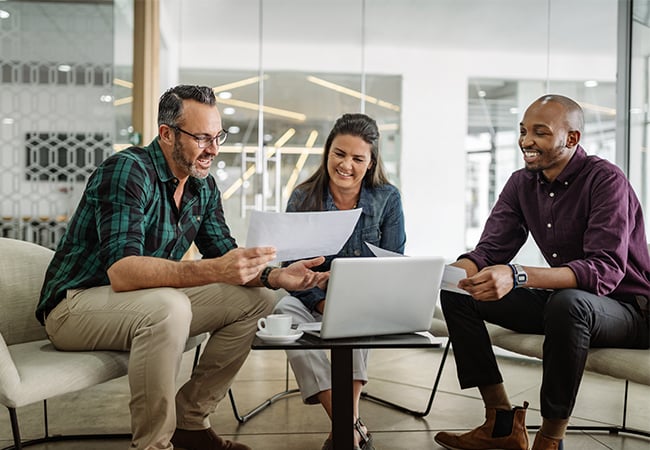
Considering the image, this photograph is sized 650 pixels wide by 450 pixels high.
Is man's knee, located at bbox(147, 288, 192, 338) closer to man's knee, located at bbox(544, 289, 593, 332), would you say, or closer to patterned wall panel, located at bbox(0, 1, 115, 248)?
man's knee, located at bbox(544, 289, 593, 332)

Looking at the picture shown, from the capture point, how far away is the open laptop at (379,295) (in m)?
1.62

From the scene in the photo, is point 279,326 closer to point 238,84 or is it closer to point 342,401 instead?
point 342,401

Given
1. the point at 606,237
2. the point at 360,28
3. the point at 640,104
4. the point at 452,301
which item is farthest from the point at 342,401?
the point at 360,28

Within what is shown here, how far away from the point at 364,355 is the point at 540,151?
93 cm

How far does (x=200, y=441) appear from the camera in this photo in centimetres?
226

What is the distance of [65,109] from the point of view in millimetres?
4328

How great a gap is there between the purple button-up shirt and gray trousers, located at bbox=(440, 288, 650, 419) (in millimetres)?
87

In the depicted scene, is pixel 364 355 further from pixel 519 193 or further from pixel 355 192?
pixel 519 193

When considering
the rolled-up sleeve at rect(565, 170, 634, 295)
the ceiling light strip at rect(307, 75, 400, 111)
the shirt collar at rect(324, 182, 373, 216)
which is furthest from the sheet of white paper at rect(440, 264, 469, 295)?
the ceiling light strip at rect(307, 75, 400, 111)

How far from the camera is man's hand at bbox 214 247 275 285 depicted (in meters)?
1.79

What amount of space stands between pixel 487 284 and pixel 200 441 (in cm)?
106

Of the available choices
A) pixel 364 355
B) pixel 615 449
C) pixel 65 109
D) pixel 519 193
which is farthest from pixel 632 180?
pixel 65 109

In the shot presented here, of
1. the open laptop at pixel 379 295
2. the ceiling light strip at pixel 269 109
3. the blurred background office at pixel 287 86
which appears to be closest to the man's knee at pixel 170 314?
the open laptop at pixel 379 295

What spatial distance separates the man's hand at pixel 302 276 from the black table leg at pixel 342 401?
1.20 feet
